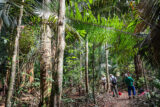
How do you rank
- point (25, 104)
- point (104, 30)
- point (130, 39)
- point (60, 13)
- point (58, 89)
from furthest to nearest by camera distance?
1. point (25, 104)
2. point (104, 30)
3. point (130, 39)
4. point (60, 13)
5. point (58, 89)

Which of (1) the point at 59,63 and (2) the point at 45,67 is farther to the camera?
(2) the point at 45,67

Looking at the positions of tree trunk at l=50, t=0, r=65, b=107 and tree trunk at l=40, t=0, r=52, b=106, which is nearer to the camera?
tree trunk at l=50, t=0, r=65, b=107

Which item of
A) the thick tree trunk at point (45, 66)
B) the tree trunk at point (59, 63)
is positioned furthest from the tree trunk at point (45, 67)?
the tree trunk at point (59, 63)

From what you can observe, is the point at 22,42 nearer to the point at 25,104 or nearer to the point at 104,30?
the point at 25,104

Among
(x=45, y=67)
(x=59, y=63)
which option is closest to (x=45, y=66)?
(x=45, y=67)

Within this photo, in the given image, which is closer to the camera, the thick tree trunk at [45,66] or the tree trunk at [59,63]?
the tree trunk at [59,63]

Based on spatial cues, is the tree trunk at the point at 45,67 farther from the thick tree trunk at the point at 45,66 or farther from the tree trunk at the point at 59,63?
the tree trunk at the point at 59,63

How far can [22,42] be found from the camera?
388 cm

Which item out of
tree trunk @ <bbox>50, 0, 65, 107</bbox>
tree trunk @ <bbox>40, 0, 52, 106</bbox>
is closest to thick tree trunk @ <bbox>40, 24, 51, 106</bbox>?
tree trunk @ <bbox>40, 0, 52, 106</bbox>

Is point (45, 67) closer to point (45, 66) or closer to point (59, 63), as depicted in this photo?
point (45, 66)

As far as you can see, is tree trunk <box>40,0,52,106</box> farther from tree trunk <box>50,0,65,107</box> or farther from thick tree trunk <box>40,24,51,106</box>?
tree trunk <box>50,0,65,107</box>

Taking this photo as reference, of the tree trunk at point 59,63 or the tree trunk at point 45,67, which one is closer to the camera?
the tree trunk at point 59,63

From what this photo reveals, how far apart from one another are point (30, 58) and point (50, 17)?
1502mm

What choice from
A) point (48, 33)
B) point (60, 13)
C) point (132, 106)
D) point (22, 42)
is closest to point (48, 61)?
point (48, 33)
